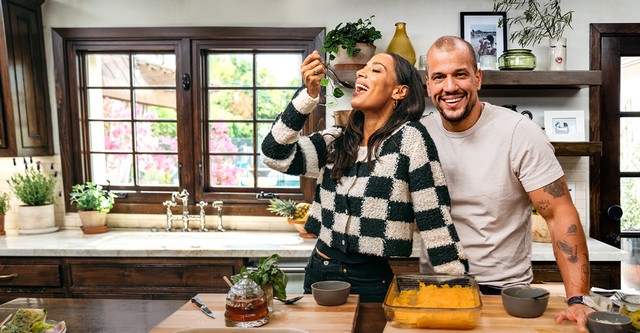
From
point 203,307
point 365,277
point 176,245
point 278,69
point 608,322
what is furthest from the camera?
point 278,69

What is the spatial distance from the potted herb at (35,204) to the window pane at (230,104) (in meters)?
1.25

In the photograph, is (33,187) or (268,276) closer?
(268,276)

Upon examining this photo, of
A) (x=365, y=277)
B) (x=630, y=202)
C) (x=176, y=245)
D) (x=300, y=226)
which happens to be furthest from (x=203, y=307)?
(x=630, y=202)

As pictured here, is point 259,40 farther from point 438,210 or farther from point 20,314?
point 20,314

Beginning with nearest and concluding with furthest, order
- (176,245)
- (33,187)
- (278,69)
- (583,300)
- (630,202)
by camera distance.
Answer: (583,300)
(176,245)
(630,202)
(33,187)
(278,69)

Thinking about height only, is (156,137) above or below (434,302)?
above

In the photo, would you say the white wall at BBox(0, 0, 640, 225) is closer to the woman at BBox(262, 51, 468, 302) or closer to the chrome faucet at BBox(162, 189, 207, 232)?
the chrome faucet at BBox(162, 189, 207, 232)

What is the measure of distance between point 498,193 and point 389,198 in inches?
15.2

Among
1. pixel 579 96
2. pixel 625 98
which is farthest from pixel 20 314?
pixel 625 98

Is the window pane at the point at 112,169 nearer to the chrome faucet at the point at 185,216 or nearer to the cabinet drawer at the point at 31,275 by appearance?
the chrome faucet at the point at 185,216

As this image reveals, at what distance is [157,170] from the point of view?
401 centimetres

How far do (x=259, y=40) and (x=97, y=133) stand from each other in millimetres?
1414

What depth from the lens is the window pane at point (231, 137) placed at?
3.94 meters

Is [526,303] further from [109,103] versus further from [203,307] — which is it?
[109,103]
